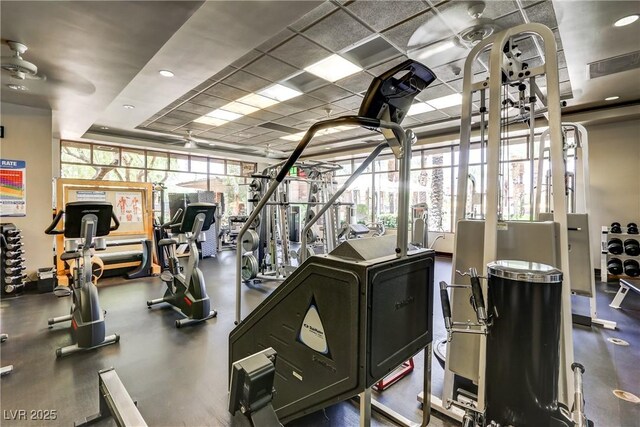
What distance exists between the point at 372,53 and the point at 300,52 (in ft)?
2.99

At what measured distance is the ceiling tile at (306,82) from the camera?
4.53m

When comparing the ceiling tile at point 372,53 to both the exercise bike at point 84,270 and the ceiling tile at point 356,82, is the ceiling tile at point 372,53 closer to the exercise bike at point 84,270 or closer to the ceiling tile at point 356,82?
the ceiling tile at point 356,82

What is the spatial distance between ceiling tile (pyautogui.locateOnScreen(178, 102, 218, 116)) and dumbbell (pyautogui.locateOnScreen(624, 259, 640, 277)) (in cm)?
800

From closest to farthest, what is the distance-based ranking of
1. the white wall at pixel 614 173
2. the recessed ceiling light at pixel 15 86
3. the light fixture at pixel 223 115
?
the recessed ceiling light at pixel 15 86 → the white wall at pixel 614 173 → the light fixture at pixel 223 115

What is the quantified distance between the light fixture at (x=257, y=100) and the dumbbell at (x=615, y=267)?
6.67 m

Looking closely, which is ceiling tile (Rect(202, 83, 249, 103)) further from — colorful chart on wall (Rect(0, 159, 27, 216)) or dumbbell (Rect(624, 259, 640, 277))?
dumbbell (Rect(624, 259, 640, 277))

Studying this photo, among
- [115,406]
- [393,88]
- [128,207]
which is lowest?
[115,406]

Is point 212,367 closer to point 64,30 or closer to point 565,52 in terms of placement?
point 64,30

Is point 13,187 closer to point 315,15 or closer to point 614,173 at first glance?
point 315,15

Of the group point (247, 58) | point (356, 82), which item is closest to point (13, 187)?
point (247, 58)

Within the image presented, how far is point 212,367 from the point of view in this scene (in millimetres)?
2650

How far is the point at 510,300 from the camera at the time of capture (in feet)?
4.52

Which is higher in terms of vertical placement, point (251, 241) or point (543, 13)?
point (543, 13)

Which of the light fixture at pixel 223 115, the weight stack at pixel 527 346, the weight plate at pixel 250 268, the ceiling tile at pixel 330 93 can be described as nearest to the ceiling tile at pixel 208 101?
the light fixture at pixel 223 115
